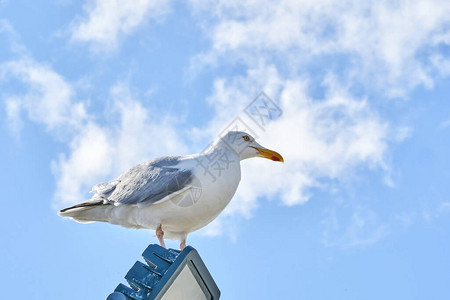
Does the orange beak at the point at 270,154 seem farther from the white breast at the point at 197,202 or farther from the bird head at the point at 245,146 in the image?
the white breast at the point at 197,202

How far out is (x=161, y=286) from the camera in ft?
15.1

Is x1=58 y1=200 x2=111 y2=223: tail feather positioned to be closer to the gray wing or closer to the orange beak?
the gray wing

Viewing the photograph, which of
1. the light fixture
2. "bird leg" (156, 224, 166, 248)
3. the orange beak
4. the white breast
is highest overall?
the orange beak

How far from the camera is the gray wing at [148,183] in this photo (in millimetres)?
7723

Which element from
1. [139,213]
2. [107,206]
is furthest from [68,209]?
[139,213]

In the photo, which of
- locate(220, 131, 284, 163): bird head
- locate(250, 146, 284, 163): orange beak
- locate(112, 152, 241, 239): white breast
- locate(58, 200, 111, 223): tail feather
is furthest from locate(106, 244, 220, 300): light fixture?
locate(250, 146, 284, 163): orange beak

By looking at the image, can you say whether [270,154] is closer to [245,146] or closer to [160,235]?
[245,146]

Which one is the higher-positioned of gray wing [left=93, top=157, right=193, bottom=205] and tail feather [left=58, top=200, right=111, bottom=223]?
gray wing [left=93, top=157, right=193, bottom=205]

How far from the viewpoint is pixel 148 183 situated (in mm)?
7914

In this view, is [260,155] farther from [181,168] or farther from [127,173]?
[127,173]

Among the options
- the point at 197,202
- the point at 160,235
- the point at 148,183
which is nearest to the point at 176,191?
the point at 197,202

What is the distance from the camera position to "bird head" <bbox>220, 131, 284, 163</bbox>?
27.5ft

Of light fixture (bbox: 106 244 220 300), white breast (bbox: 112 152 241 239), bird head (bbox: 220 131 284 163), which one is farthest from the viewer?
bird head (bbox: 220 131 284 163)

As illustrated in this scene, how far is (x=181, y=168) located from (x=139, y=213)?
2.43 ft
